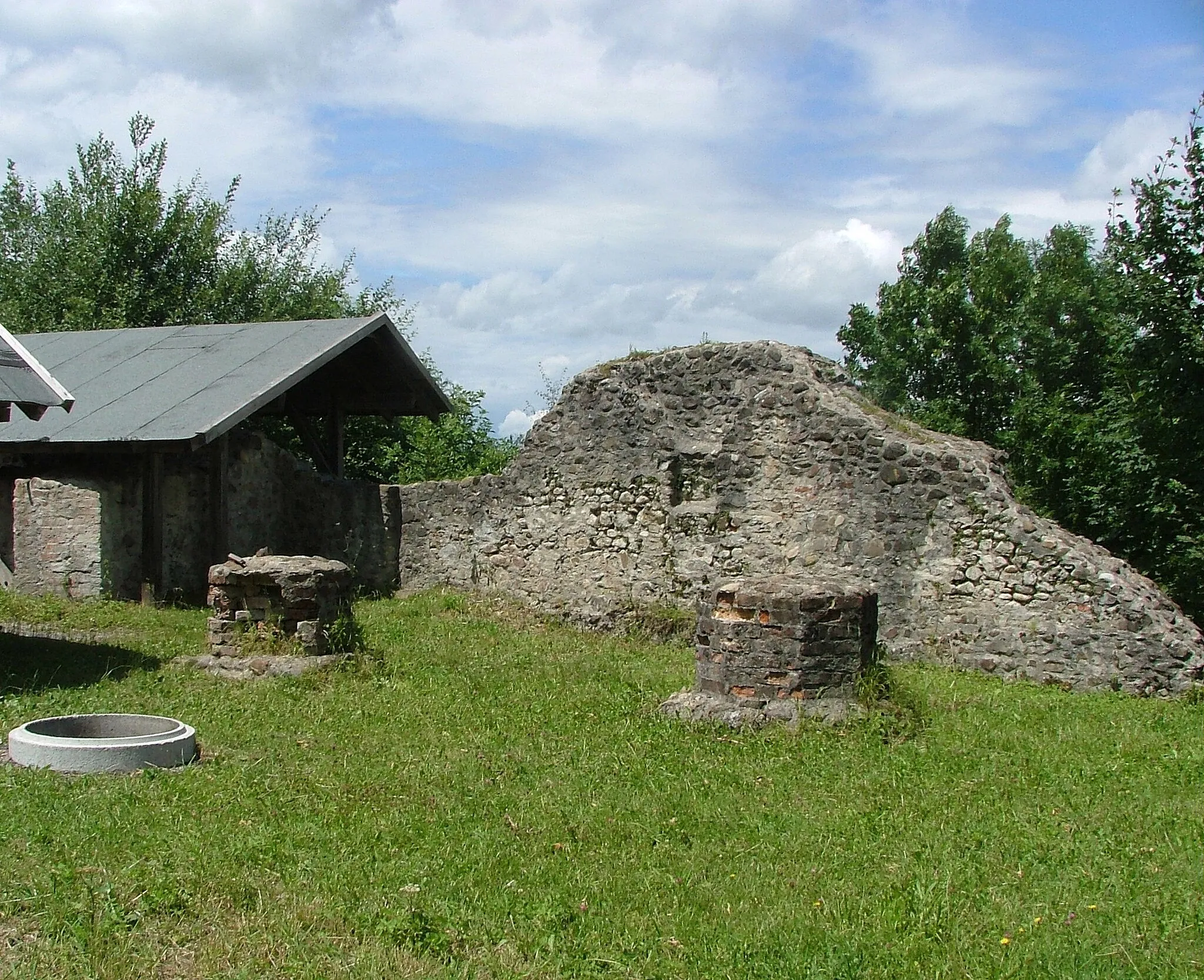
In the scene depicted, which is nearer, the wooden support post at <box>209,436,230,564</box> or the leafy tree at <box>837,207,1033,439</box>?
the wooden support post at <box>209,436,230,564</box>

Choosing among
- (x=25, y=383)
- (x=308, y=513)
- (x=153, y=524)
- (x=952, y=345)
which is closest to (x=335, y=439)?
(x=308, y=513)

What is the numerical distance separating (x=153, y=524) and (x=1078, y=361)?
43.6 ft

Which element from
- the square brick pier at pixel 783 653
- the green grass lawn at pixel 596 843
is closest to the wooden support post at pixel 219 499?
the green grass lawn at pixel 596 843

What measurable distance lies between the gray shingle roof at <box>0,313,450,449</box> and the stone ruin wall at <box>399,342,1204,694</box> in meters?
2.20

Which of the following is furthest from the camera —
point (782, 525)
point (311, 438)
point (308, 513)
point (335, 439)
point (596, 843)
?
point (311, 438)

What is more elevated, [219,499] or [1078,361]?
[1078,361]

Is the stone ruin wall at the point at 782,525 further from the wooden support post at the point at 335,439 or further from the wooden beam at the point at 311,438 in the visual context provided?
the wooden beam at the point at 311,438

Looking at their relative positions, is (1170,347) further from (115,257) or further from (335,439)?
(115,257)

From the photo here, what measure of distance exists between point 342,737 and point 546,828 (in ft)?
6.84

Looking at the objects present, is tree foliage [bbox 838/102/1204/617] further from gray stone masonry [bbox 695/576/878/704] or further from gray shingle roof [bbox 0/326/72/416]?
gray shingle roof [bbox 0/326/72/416]

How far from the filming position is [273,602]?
9.17 m

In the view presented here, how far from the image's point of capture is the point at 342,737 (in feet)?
22.4

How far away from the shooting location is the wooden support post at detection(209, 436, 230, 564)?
13156mm

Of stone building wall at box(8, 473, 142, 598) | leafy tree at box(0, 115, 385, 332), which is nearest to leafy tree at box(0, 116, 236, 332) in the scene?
leafy tree at box(0, 115, 385, 332)
